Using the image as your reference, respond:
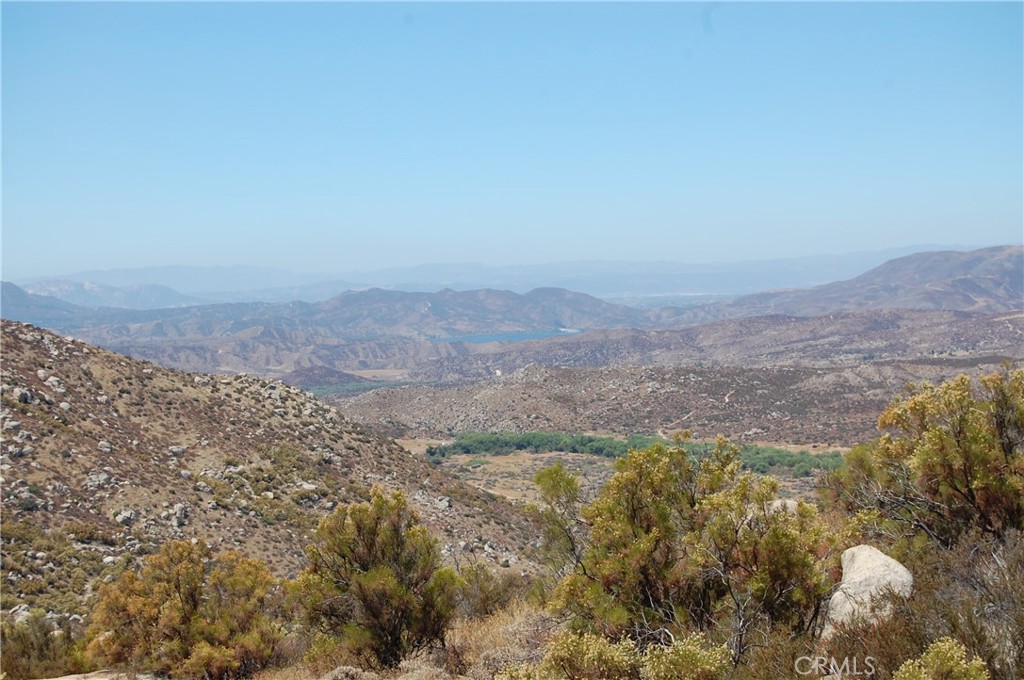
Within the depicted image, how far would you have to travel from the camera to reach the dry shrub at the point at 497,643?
767cm

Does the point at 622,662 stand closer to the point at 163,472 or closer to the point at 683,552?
the point at 683,552

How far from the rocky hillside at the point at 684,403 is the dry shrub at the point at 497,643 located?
58530 millimetres

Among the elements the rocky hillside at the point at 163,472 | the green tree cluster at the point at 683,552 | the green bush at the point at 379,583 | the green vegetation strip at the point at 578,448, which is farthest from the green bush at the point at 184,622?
the green vegetation strip at the point at 578,448

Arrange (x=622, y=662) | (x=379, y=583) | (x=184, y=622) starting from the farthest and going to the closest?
(x=184, y=622)
(x=379, y=583)
(x=622, y=662)

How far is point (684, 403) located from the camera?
81000 mm

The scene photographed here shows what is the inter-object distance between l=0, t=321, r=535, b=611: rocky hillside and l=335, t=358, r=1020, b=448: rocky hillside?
43.8 metres

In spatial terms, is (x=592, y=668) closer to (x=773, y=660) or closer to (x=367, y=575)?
(x=773, y=660)

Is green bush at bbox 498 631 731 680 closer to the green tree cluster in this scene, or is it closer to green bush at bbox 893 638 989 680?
the green tree cluster

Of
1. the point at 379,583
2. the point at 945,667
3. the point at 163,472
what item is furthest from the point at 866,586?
the point at 163,472

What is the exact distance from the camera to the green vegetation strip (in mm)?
52969

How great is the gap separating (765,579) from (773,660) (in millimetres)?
1091

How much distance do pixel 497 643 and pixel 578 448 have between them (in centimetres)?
5843

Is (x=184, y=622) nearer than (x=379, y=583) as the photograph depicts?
No

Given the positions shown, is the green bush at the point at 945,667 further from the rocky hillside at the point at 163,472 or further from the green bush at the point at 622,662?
the rocky hillside at the point at 163,472
